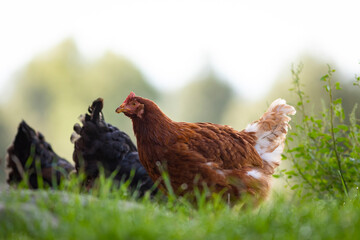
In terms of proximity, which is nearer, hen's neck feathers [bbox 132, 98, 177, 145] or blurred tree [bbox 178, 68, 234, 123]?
hen's neck feathers [bbox 132, 98, 177, 145]

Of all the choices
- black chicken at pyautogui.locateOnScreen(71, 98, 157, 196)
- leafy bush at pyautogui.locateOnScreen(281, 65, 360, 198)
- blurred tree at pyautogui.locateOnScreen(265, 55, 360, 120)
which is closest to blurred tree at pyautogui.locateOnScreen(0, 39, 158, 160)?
blurred tree at pyautogui.locateOnScreen(265, 55, 360, 120)

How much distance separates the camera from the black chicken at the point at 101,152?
5848 mm

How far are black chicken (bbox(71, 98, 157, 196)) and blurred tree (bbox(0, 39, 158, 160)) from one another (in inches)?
556

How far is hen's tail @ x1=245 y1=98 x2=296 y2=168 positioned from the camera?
581 cm

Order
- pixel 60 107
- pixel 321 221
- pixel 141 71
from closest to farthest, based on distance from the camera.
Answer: pixel 321 221 < pixel 60 107 < pixel 141 71

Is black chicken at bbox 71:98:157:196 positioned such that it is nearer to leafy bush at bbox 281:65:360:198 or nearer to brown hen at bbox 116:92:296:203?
brown hen at bbox 116:92:296:203

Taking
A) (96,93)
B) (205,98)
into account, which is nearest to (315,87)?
(205,98)

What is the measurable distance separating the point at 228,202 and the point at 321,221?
4.37 feet

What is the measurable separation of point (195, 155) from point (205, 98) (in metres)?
22.8

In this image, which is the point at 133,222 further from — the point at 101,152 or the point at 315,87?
the point at 315,87

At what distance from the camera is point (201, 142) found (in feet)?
16.3

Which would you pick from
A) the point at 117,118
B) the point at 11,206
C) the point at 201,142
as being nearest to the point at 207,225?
the point at 11,206

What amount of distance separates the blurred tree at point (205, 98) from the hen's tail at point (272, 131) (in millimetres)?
19522

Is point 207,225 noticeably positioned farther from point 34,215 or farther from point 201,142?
point 201,142
